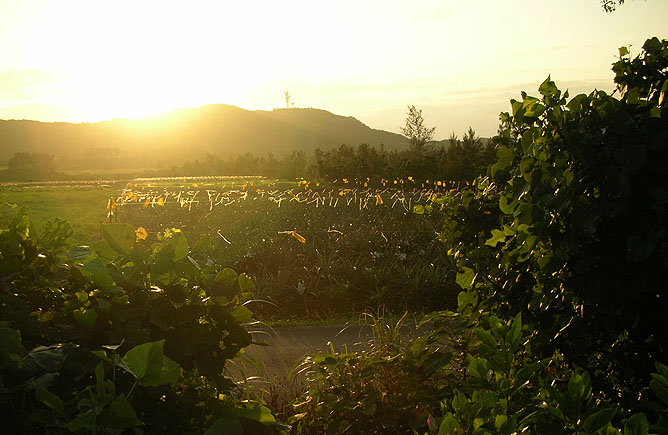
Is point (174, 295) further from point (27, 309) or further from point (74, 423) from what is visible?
point (74, 423)

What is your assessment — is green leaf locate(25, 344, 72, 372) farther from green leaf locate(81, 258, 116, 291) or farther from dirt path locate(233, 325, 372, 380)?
dirt path locate(233, 325, 372, 380)

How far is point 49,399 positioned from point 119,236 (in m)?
0.79

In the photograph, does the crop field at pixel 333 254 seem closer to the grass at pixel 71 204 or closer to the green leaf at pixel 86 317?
the green leaf at pixel 86 317

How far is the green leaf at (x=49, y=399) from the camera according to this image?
172 cm

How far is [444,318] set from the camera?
343 cm

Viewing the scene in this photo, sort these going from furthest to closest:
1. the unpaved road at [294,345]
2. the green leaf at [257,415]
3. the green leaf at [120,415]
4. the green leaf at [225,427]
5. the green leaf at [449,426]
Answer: the unpaved road at [294,345]
the green leaf at [257,415]
the green leaf at [225,427]
the green leaf at [120,415]
the green leaf at [449,426]

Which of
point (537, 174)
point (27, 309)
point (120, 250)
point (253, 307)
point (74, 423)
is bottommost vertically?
point (253, 307)

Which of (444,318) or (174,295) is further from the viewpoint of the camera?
(444,318)

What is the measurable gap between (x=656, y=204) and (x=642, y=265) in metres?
0.26

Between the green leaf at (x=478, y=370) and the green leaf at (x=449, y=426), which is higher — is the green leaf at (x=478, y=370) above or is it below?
above

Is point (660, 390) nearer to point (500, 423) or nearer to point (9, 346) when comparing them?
point (500, 423)

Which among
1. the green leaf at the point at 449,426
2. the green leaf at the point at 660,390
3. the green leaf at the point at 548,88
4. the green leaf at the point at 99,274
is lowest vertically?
the green leaf at the point at 449,426

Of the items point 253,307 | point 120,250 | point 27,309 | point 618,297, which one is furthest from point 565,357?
point 253,307

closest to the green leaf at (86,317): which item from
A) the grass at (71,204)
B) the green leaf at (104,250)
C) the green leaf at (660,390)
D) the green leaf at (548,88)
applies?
the green leaf at (104,250)
